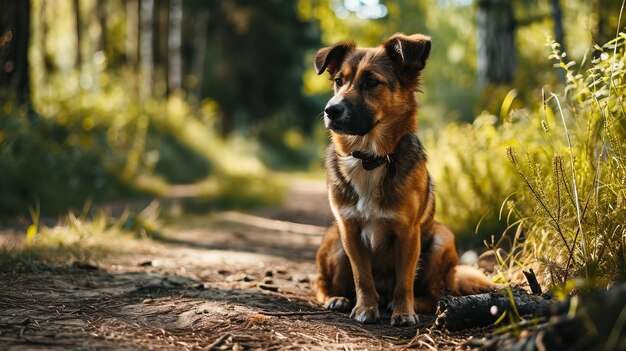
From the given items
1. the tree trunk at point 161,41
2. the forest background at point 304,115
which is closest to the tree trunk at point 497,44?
the forest background at point 304,115

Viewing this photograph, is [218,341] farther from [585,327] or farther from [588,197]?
[588,197]

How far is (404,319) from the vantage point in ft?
12.4

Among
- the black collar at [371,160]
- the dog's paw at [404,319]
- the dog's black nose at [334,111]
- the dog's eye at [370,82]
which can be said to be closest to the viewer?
the dog's paw at [404,319]

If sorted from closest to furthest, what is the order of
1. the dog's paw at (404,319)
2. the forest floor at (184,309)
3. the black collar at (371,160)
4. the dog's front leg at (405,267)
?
the forest floor at (184,309) < the dog's paw at (404,319) < the dog's front leg at (405,267) < the black collar at (371,160)

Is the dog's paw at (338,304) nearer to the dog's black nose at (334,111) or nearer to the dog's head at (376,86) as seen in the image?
the dog's head at (376,86)

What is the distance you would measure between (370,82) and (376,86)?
5cm

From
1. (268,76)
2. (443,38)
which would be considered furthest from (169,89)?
(443,38)

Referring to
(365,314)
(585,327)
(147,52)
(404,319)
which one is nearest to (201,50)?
(147,52)

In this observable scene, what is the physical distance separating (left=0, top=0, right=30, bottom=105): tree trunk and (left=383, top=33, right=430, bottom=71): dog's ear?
6.61 m

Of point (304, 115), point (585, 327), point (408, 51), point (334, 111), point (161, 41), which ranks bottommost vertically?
point (304, 115)

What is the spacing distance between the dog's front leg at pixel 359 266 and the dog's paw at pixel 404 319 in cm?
16

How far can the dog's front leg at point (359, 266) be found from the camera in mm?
3957

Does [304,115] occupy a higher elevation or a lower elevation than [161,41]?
lower

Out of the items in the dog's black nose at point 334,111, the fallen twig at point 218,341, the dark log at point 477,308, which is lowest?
the fallen twig at point 218,341
